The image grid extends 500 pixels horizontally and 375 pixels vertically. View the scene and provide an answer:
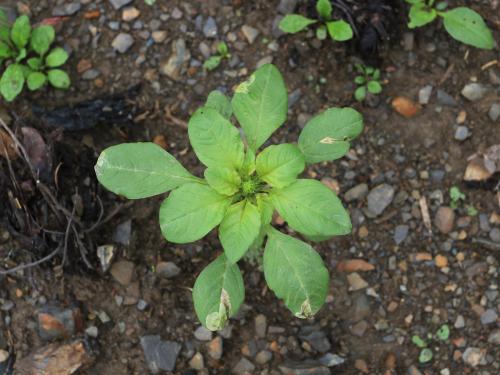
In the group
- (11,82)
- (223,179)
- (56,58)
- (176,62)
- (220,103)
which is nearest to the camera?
(223,179)

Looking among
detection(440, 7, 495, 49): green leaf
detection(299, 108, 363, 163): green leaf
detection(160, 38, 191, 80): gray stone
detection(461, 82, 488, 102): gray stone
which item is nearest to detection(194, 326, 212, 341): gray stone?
detection(299, 108, 363, 163): green leaf

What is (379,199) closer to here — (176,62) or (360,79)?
(360,79)

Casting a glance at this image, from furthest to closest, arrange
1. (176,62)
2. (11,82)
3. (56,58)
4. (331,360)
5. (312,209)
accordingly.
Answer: (176,62)
(56,58)
(11,82)
(331,360)
(312,209)

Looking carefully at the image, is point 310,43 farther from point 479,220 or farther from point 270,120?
point 479,220

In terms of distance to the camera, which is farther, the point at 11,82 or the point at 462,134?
the point at 462,134

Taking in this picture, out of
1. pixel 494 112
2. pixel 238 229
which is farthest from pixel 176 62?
pixel 494 112

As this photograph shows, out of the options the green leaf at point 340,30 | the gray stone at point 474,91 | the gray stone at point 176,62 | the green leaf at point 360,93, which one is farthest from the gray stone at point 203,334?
the gray stone at point 474,91
